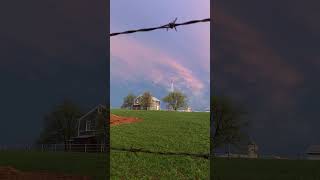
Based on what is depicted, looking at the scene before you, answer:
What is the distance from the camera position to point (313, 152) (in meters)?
7.35

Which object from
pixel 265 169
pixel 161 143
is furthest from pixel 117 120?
pixel 265 169

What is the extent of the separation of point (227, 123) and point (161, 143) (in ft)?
4.70

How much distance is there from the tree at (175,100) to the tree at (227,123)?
604mm

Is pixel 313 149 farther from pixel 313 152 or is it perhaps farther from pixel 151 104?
pixel 151 104

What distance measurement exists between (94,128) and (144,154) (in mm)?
2129

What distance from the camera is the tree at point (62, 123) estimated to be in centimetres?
974

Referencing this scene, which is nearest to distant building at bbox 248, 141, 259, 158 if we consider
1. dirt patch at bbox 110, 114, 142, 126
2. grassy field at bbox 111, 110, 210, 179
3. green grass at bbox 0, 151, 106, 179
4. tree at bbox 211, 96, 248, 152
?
tree at bbox 211, 96, 248, 152

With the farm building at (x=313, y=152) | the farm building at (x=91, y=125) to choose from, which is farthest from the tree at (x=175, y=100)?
the farm building at (x=313, y=152)

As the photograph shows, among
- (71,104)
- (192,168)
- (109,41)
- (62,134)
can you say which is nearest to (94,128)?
(71,104)

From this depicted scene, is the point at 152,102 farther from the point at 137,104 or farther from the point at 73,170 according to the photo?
the point at 73,170

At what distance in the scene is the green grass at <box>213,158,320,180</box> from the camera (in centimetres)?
655

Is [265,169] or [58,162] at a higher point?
[265,169]

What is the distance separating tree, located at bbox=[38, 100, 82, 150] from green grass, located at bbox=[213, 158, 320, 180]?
335 centimetres

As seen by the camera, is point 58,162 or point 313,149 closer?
point 313,149
